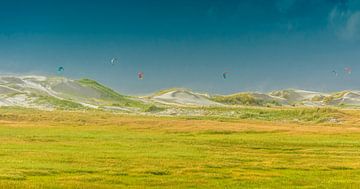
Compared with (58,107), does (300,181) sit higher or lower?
lower

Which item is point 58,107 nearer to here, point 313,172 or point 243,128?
point 243,128

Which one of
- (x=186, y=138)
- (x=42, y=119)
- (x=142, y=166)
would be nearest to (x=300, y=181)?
(x=142, y=166)

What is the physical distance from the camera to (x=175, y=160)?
163 feet

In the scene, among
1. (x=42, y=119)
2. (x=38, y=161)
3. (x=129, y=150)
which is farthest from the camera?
(x=42, y=119)

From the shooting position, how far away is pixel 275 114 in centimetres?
14488

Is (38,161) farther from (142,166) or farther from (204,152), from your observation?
(204,152)

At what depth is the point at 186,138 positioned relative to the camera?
74625 mm

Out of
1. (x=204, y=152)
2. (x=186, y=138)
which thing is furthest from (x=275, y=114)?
(x=204, y=152)

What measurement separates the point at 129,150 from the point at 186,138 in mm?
18620

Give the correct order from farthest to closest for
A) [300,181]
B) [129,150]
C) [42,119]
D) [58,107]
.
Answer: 1. [58,107]
2. [42,119]
3. [129,150]
4. [300,181]

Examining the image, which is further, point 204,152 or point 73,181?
point 204,152

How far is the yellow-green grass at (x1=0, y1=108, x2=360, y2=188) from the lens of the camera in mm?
38906

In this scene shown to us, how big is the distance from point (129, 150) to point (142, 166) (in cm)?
1186

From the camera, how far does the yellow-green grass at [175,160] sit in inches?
1532
